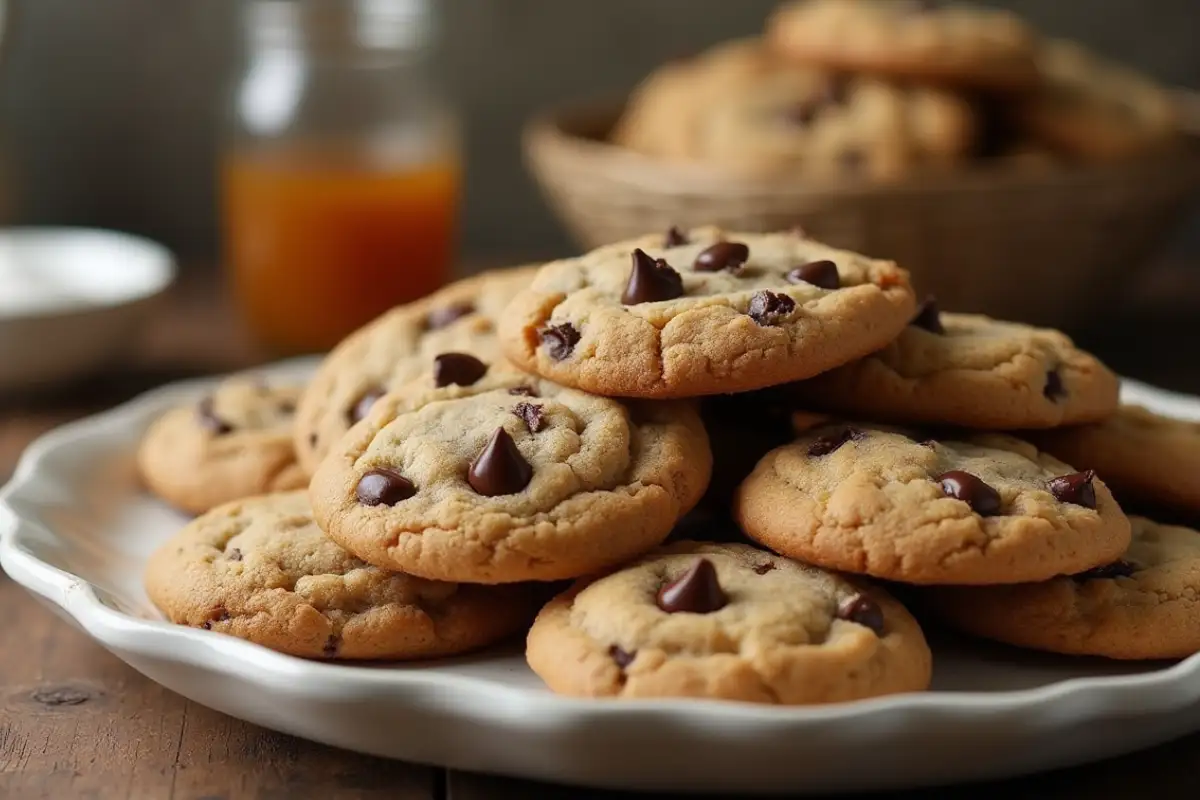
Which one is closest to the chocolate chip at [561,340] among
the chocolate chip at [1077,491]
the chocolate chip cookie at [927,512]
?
the chocolate chip cookie at [927,512]

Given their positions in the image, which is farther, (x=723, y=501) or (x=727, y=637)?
(x=723, y=501)

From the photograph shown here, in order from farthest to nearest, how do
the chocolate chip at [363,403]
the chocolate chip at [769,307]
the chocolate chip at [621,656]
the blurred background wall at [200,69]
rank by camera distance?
1. the blurred background wall at [200,69]
2. the chocolate chip at [363,403]
3. the chocolate chip at [769,307]
4. the chocolate chip at [621,656]

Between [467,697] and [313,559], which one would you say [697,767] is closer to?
[467,697]

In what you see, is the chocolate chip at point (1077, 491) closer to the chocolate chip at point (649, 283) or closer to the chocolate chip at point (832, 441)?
the chocolate chip at point (832, 441)

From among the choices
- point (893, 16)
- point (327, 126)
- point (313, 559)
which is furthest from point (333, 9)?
point (313, 559)

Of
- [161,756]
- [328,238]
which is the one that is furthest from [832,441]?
[328,238]

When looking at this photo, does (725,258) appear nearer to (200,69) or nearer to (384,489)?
(384,489)
